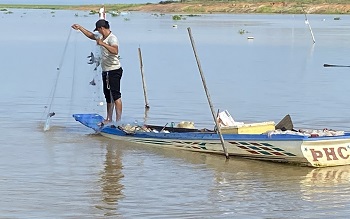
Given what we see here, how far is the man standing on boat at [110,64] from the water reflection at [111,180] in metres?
0.82

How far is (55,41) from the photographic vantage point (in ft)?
120

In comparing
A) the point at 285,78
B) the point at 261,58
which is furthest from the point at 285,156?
the point at 261,58

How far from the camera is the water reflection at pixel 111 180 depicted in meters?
7.95

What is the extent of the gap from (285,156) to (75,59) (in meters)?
16.8

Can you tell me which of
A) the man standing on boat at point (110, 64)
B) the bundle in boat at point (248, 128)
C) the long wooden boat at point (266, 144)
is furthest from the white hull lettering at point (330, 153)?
the man standing on boat at point (110, 64)

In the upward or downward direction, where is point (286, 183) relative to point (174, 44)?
downward

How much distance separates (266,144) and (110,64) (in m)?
3.15

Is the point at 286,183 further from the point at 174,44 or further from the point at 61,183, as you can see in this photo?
the point at 174,44

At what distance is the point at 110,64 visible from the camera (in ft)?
39.7

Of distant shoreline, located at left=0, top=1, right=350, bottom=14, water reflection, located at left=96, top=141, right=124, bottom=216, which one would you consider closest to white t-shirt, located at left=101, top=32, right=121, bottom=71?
water reflection, located at left=96, top=141, right=124, bottom=216

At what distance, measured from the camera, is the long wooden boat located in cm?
974

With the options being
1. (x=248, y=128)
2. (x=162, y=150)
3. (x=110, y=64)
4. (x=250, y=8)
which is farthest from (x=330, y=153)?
(x=250, y=8)

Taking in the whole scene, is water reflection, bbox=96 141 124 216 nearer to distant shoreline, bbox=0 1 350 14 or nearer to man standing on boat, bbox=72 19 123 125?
man standing on boat, bbox=72 19 123 125

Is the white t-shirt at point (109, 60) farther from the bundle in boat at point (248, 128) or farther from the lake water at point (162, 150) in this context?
the bundle in boat at point (248, 128)
